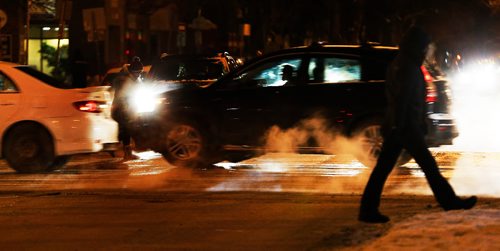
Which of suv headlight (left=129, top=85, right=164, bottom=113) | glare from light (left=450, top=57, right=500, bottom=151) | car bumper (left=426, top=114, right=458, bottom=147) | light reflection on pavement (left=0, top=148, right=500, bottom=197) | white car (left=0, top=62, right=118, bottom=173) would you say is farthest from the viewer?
glare from light (left=450, top=57, right=500, bottom=151)

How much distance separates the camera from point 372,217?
930 centimetres

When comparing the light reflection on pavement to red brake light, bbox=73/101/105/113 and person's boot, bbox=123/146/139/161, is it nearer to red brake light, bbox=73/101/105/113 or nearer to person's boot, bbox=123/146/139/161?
person's boot, bbox=123/146/139/161

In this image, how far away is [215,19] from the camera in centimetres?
6297

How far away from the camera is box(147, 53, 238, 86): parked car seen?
19.5 m

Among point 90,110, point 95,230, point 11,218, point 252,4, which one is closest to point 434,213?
point 95,230

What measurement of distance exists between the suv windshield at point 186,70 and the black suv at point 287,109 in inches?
195

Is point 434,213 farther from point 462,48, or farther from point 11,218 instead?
point 462,48

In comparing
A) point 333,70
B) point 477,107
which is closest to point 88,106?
point 333,70

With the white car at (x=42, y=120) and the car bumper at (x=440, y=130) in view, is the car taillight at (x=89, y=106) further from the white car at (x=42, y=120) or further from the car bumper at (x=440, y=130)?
the car bumper at (x=440, y=130)

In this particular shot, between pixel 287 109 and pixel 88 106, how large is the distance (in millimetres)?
2860

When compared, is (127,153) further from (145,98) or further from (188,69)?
(188,69)

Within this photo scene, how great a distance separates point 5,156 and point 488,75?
3559cm

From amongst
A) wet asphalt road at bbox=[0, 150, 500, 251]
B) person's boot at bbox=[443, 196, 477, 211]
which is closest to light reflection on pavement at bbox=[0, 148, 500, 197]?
wet asphalt road at bbox=[0, 150, 500, 251]

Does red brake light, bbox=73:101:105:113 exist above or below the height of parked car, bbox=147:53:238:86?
below
